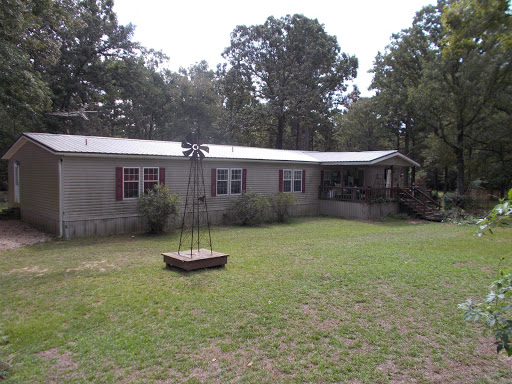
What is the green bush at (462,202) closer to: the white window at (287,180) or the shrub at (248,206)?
the white window at (287,180)

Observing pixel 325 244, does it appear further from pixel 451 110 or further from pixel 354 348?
pixel 451 110

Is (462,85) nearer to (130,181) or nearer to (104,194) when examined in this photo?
(130,181)

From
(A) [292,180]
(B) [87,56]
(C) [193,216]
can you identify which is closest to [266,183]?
(A) [292,180]

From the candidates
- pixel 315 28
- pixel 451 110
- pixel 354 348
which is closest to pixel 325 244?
pixel 354 348

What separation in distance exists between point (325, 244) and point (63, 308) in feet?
24.5

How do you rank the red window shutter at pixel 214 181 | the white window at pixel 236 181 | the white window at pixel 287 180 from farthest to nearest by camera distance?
the white window at pixel 287 180 < the white window at pixel 236 181 < the red window shutter at pixel 214 181

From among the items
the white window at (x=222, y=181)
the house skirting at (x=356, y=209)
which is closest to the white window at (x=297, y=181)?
the house skirting at (x=356, y=209)

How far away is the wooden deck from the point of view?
7313mm

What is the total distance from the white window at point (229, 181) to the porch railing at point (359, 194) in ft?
19.4

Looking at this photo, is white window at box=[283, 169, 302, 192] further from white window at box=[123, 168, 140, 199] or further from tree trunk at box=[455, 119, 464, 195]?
tree trunk at box=[455, 119, 464, 195]

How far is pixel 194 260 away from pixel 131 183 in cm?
639

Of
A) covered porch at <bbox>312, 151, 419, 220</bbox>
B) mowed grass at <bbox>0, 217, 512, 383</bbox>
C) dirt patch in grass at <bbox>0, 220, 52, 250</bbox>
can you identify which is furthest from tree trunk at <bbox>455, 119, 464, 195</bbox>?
dirt patch in grass at <bbox>0, 220, 52, 250</bbox>

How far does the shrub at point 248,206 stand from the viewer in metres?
14.9

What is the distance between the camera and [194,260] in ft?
24.0
